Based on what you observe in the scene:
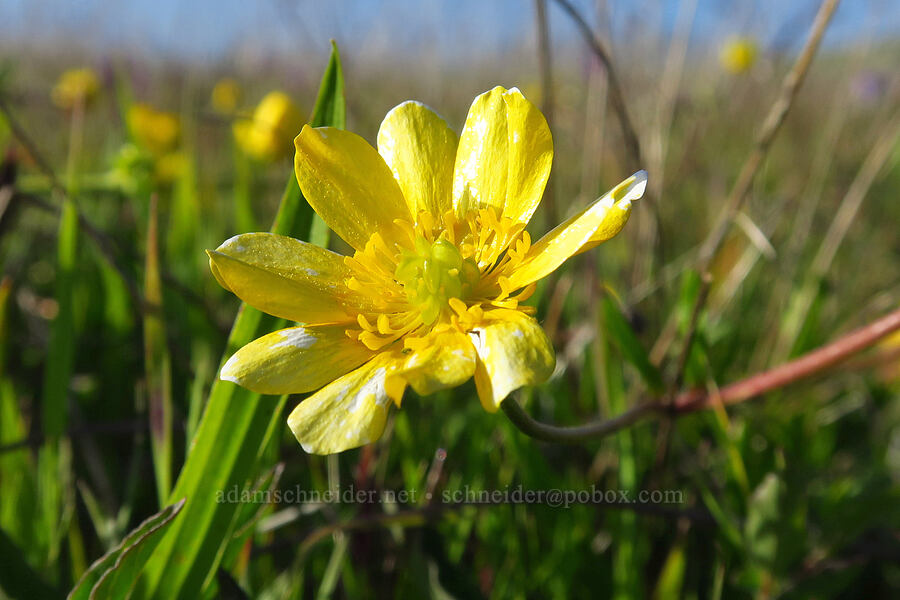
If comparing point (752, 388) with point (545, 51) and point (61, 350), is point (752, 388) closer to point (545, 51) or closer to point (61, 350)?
point (545, 51)

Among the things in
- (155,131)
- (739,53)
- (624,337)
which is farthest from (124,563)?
(739,53)

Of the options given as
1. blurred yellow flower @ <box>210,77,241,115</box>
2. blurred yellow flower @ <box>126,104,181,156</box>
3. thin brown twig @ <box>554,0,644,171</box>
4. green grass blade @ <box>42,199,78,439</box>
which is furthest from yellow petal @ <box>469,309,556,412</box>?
blurred yellow flower @ <box>210,77,241,115</box>

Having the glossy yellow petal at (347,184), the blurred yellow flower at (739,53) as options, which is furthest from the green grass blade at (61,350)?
the blurred yellow flower at (739,53)

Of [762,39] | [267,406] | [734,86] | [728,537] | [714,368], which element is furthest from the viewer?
[734,86]

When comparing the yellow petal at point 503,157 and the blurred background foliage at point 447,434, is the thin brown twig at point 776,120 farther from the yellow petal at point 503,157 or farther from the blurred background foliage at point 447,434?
the yellow petal at point 503,157

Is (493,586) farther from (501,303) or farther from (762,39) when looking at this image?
(762,39)

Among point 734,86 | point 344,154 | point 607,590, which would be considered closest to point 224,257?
point 344,154

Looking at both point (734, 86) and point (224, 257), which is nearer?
point (224, 257)
